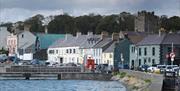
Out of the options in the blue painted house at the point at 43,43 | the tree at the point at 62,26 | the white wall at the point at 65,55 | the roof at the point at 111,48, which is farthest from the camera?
the tree at the point at 62,26

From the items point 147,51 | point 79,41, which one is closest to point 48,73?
point 147,51

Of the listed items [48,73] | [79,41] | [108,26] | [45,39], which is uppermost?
[108,26]

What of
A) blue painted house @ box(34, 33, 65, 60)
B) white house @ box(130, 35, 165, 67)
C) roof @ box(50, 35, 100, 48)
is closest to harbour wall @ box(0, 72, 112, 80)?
white house @ box(130, 35, 165, 67)

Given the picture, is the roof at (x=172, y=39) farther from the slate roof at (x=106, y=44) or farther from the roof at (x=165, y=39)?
the slate roof at (x=106, y=44)

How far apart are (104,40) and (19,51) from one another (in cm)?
3785

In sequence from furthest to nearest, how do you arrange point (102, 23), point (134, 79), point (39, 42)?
point (102, 23) < point (39, 42) < point (134, 79)

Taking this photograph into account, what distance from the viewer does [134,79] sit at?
72.8m

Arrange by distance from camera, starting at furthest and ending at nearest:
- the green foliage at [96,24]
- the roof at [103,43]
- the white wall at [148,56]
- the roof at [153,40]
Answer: the green foliage at [96,24] → the roof at [103,43] → the white wall at [148,56] → the roof at [153,40]

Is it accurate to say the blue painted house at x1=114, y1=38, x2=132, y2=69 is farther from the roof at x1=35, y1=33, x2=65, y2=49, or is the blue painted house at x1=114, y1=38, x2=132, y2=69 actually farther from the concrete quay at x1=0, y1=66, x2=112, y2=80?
the roof at x1=35, y1=33, x2=65, y2=49

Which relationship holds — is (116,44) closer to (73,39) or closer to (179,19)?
(73,39)

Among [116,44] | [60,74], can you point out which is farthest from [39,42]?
[60,74]

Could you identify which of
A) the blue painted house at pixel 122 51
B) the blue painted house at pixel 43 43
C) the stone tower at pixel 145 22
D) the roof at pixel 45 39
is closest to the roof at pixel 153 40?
the blue painted house at pixel 122 51

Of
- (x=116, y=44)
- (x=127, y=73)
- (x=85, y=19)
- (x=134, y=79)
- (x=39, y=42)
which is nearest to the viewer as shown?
(x=134, y=79)

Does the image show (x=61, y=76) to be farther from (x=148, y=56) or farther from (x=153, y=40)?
(x=153, y=40)
